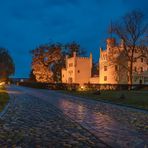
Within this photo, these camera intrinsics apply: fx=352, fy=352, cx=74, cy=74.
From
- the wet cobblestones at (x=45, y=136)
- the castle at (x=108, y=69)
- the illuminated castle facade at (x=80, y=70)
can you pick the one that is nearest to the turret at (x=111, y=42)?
the castle at (x=108, y=69)

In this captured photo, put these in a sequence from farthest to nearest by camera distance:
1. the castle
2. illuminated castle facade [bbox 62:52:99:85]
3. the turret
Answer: illuminated castle facade [bbox 62:52:99:85]
the turret
the castle

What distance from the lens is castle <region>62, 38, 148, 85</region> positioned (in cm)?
7112

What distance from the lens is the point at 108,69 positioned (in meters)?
79.9

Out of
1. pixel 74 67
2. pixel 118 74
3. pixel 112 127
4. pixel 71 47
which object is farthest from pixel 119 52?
pixel 112 127

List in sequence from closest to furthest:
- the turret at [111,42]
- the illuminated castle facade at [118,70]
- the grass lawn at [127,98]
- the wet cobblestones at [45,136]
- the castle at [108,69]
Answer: the wet cobblestones at [45,136]
the grass lawn at [127,98]
the castle at [108,69]
the turret at [111,42]
the illuminated castle facade at [118,70]

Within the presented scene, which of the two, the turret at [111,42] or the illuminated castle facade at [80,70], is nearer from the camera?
the turret at [111,42]

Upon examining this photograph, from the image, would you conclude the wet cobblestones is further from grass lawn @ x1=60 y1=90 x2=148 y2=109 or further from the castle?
the castle

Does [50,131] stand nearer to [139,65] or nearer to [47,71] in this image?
[139,65]

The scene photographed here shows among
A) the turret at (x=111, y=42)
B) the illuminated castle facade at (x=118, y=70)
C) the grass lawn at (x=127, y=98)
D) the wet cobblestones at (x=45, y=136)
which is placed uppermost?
the turret at (x=111, y=42)

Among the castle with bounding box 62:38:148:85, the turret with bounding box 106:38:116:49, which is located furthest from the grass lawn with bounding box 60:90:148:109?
the turret with bounding box 106:38:116:49

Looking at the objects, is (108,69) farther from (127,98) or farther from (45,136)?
(45,136)

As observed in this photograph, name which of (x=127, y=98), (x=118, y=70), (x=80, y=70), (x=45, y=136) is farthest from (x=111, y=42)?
(x=45, y=136)

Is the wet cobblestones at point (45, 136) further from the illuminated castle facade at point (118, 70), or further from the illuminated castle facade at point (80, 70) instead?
the illuminated castle facade at point (80, 70)

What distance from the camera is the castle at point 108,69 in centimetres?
7112
